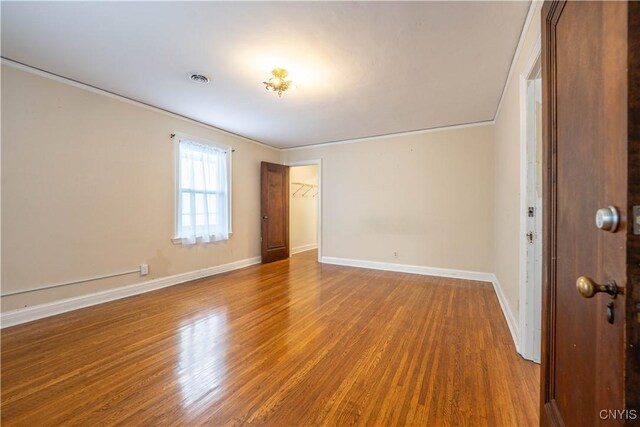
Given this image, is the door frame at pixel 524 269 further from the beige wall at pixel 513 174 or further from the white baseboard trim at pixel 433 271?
the white baseboard trim at pixel 433 271

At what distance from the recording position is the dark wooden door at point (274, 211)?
525 centimetres

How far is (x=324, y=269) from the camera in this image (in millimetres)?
4711

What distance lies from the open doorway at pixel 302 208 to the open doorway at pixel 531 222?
4492 millimetres

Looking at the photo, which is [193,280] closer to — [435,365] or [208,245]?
[208,245]

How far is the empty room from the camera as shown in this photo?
2.63 ft

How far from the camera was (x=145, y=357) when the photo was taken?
1.91 meters

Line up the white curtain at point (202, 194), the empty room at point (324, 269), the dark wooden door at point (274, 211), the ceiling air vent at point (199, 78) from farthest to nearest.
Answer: the dark wooden door at point (274, 211) → the white curtain at point (202, 194) → the ceiling air vent at point (199, 78) → the empty room at point (324, 269)

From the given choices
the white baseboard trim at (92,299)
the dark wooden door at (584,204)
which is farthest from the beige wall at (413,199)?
the dark wooden door at (584,204)

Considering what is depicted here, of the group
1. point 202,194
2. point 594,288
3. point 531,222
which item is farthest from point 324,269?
point 594,288

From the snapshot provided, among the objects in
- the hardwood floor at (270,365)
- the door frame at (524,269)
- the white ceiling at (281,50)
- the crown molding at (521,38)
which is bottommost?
the hardwood floor at (270,365)

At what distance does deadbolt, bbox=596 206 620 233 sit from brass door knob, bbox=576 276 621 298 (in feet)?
0.44

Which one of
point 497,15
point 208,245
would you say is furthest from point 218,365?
point 497,15

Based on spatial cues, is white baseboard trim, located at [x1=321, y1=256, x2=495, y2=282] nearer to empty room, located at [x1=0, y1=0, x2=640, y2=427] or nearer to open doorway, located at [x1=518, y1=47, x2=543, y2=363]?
empty room, located at [x1=0, y1=0, x2=640, y2=427]

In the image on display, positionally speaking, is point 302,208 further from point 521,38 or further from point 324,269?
point 521,38
